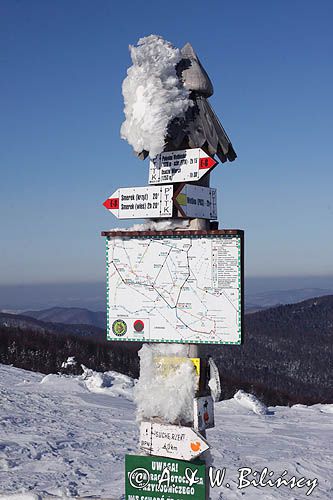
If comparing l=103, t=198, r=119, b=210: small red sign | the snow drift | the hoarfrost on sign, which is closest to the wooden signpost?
l=103, t=198, r=119, b=210: small red sign

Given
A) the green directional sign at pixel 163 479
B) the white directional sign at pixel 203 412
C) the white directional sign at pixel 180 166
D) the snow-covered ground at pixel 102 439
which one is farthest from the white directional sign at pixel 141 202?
the snow-covered ground at pixel 102 439

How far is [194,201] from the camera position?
201 inches

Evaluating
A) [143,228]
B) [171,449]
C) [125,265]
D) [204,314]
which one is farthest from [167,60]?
[171,449]

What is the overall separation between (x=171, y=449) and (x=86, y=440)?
8.10 metres

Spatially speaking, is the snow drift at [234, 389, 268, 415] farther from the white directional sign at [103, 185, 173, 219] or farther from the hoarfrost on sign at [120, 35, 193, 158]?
the hoarfrost on sign at [120, 35, 193, 158]

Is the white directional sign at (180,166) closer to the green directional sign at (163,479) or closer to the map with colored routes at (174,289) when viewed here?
the map with colored routes at (174,289)

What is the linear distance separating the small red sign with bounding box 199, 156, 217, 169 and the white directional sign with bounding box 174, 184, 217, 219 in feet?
0.63

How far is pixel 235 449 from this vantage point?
12961 mm

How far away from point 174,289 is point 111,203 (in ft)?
3.16

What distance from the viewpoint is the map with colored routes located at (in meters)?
4.83

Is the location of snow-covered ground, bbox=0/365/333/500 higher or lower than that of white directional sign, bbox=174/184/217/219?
lower

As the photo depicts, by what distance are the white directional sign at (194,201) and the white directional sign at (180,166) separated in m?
0.10

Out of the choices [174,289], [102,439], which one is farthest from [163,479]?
[102,439]

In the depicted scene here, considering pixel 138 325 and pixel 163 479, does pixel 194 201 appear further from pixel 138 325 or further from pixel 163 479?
pixel 163 479
